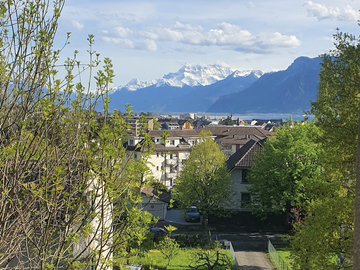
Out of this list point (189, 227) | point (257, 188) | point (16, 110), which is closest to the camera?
point (16, 110)

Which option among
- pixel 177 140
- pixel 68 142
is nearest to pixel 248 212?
pixel 177 140

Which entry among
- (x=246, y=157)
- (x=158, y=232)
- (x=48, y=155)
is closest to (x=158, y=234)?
(x=158, y=232)

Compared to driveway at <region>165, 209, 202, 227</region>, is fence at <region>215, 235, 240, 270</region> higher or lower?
higher

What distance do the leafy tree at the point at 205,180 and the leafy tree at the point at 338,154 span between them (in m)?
19.7

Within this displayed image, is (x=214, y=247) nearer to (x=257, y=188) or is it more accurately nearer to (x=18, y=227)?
(x=257, y=188)

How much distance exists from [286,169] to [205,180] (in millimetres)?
6206

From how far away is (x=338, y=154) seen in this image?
13203 mm

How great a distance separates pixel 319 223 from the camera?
43.2 ft

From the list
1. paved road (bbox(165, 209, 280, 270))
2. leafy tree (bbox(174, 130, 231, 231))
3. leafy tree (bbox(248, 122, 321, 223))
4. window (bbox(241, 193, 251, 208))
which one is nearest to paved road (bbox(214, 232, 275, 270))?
paved road (bbox(165, 209, 280, 270))

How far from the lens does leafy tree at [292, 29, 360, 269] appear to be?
1268 cm

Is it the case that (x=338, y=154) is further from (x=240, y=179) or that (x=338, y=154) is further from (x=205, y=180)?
(x=240, y=179)

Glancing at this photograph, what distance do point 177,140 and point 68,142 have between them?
54225 mm

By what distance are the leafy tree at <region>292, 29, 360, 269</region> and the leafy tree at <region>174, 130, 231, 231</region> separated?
19.7 meters

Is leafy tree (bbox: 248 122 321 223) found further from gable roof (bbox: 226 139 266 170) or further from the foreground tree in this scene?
the foreground tree
